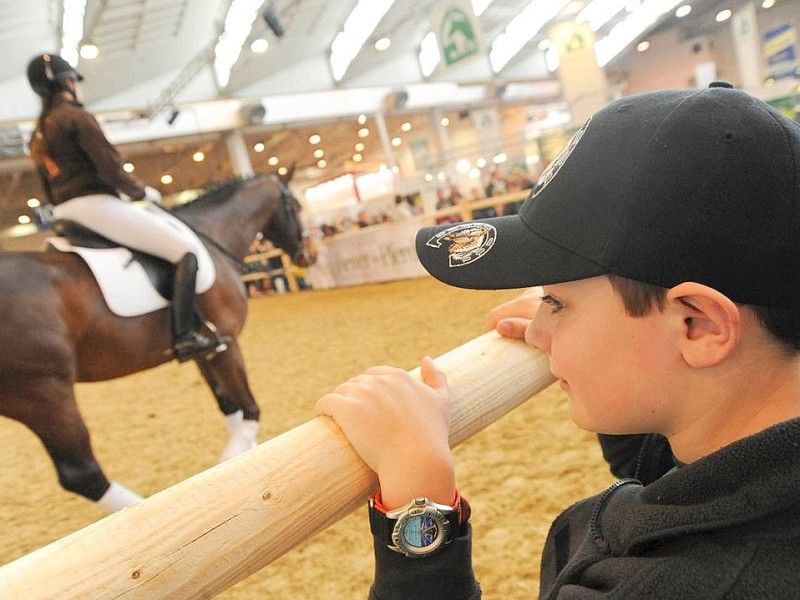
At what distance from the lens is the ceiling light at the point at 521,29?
18391 millimetres

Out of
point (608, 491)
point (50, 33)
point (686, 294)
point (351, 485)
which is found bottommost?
point (608, 491)

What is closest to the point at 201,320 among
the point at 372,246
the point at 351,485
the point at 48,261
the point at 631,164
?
the point at 48,261

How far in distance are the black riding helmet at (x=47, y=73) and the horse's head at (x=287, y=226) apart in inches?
64.7

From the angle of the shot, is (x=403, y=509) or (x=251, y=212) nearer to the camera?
(x=403, y=509)

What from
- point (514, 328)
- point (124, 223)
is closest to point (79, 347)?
point (124, 223)

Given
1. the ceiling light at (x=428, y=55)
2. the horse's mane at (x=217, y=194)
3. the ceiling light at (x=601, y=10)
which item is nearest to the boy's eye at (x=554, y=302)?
the horse's mane at (x=217, y=194)

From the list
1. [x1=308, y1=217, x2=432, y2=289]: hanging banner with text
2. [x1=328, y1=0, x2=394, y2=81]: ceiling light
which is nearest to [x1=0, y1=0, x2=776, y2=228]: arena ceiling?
A: [x1=328, y1=0, x2=394, y2=81]: ceiling light

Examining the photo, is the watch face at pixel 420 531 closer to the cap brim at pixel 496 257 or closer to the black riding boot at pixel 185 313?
the cap brim at pixel 496 257

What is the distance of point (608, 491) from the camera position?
0.69 metres

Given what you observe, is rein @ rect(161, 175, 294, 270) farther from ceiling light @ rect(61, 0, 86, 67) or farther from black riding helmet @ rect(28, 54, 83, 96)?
ceiling light @ rect(61, 0, 86, 67)

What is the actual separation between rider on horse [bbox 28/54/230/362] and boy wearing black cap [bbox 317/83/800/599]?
7.18ft

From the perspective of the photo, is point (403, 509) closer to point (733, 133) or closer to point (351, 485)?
point (351, 485)

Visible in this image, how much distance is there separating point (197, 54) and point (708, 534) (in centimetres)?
1455

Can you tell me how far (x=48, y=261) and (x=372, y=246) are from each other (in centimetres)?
776
